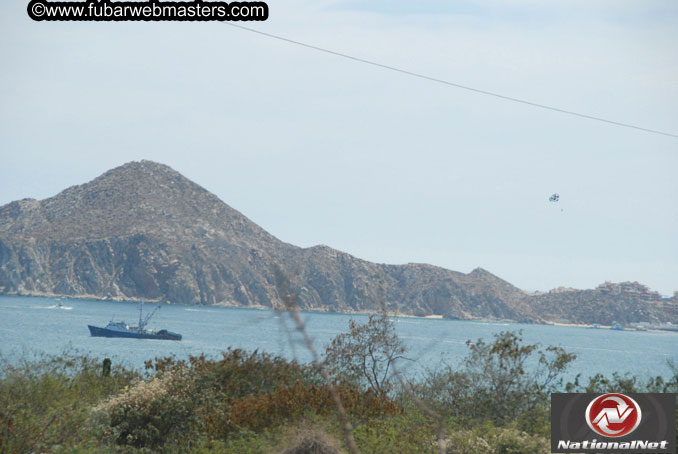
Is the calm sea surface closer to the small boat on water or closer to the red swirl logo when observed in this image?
the small boat on water

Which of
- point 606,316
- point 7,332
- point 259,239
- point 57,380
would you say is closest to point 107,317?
point 259,239

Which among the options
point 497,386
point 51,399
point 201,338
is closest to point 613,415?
point 497,386

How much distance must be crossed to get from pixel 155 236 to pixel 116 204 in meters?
12.1

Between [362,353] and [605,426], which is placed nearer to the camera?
[605,426]

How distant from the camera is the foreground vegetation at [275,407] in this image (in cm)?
948

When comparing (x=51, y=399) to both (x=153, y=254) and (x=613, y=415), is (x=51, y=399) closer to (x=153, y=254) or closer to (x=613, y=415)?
(x=613, y=415)

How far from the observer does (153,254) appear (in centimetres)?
13038

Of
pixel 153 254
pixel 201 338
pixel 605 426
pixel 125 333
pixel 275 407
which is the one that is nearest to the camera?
pixel 605 426

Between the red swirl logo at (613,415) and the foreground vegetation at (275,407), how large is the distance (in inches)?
44.5

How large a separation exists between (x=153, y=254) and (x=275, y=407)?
123 meters

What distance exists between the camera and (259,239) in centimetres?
10688

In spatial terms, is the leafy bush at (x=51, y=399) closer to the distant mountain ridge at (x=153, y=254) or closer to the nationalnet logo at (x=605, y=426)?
the nationalnet logo at (x=605, y=426)

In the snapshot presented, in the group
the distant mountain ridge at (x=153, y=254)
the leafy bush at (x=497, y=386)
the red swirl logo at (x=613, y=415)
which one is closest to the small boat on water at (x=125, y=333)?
the distant mountain ridge at (x=153, y=254)

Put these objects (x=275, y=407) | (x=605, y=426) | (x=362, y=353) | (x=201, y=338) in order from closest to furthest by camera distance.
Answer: (x=605, y=426) < (x=275, y=407) < (x=362, y=353) < (x=201, y=338)
